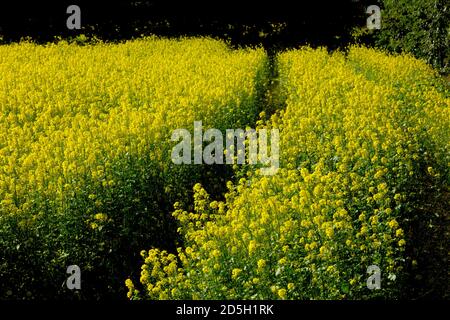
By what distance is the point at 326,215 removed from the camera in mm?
6086

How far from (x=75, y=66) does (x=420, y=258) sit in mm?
10107

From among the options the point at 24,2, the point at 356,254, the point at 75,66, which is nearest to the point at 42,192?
the point at 356,254

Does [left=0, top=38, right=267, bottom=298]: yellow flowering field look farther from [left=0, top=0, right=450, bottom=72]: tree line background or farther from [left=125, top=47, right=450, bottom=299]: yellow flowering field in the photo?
[left=0, top=0, right=450, bottom=72]: tree line background

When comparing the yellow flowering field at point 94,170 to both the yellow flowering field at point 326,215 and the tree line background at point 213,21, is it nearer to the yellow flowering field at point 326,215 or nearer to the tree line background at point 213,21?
the yellow flowering field at point 326,215

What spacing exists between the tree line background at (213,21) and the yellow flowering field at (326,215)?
14187mm

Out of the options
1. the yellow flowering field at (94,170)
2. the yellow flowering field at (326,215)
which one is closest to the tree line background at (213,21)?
the yellow flowering field at (94,170)

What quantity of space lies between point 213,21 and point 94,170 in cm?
1900

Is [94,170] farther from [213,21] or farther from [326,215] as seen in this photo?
[213,21]


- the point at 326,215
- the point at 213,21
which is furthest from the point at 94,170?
the point at 213,21

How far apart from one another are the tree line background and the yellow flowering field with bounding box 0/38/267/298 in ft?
36.3

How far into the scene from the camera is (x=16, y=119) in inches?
428

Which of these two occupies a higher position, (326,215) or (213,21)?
(213,21)

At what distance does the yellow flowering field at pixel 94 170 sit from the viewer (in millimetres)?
6504
